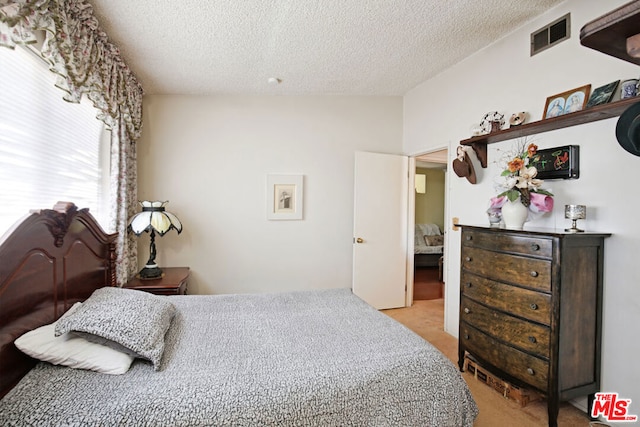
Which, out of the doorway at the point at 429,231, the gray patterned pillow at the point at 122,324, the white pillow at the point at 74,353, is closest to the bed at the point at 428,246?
the doorway at the point at 429,231

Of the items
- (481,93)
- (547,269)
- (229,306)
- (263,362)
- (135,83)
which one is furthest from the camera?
(135,83)

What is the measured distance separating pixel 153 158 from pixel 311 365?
3.07 metres

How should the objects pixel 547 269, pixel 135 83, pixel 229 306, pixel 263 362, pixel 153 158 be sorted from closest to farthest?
pixel 263 362 < pixel 547 269 < pixel 229 306 < pixel 135 83 < pixel 153 158

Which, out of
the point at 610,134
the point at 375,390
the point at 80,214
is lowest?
the point at 375,390

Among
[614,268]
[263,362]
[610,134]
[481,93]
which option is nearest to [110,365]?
[263,362]

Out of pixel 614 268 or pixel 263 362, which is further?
pixel 614 268

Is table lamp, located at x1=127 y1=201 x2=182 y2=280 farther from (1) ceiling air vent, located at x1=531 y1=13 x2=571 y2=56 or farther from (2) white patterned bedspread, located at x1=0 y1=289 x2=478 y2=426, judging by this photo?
(1) ceiling air vent, located at x1=531 y1=13 x2=571 y2=56

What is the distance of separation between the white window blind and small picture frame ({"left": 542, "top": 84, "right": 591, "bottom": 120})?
10.6 ft

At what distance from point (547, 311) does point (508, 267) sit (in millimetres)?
330

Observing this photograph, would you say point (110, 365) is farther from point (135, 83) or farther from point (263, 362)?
point (135, 83)

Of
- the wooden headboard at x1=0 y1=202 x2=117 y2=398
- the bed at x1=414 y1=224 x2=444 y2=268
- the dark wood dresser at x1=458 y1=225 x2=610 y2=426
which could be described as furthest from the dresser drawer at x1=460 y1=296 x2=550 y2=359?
the bed at x1=414 y1=224 x2=444 y2=268

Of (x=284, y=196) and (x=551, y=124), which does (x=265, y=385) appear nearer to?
(x=551, y=124)

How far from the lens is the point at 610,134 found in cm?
189

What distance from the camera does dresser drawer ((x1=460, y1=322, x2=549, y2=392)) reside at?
6.16ft
